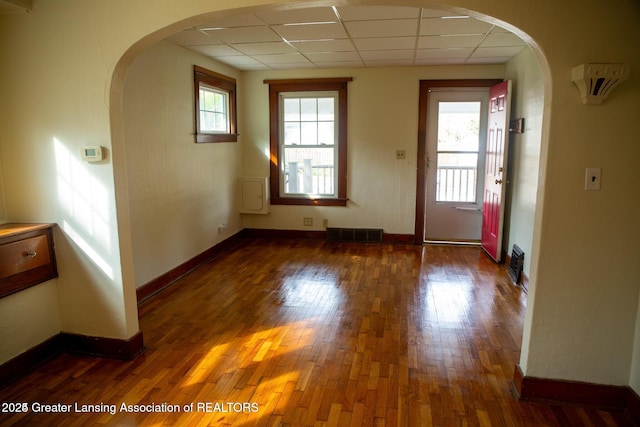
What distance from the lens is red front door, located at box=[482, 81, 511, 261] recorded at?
4711mm

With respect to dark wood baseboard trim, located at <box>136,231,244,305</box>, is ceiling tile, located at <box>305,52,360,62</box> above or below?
above

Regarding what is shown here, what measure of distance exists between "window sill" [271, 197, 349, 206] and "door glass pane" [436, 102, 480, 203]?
4.50 feet

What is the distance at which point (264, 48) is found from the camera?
14.6ft

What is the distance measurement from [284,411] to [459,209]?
169 inches

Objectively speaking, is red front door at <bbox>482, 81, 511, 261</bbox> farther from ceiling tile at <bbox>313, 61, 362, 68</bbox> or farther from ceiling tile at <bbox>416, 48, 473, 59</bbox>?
ceiling tile at <bbox>313, 61, 362, 68</bbox>

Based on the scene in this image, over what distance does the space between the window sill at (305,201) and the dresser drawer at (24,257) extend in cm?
358

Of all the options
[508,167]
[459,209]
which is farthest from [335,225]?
[508,167]

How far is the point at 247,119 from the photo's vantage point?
602cm

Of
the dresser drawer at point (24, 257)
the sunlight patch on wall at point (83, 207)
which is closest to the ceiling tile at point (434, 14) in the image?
the sunlight patch on wall at point (83, 207)

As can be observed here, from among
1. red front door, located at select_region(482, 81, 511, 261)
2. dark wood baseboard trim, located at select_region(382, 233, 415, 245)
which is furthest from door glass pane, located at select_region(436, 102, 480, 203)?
dark wood baseboard trim, located at select_region(382, 233, 415, 245)

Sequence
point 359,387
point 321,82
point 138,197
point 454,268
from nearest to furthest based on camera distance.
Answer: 1. point 359,387
2. point 138,197
3. point 454,268
4. point 321,82

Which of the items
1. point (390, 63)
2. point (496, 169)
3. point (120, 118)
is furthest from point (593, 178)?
point (390, 63)

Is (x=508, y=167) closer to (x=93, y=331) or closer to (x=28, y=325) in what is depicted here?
(x=93, y=331)

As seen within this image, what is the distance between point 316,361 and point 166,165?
96.3 inches
